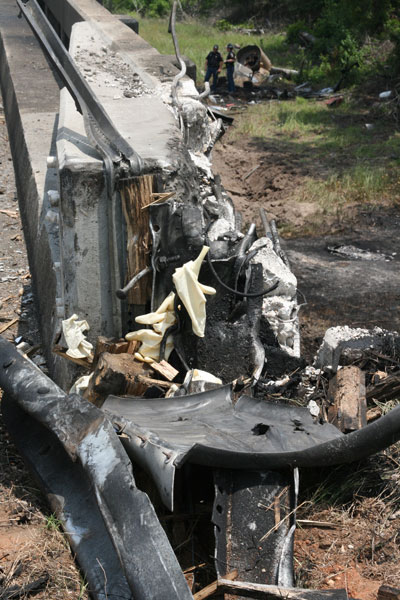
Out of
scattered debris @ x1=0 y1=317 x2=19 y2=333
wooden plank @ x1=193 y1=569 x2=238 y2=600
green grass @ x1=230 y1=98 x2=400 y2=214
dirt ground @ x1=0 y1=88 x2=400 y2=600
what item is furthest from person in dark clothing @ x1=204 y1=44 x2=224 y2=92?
wooden plank @ x1=193 y1=569 x2=238 y2=600

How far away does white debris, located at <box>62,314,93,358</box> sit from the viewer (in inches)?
186

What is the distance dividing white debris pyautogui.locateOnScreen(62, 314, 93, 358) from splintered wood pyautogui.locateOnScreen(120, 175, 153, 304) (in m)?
0.39

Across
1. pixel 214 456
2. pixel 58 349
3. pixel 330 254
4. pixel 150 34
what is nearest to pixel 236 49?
pixel 150 34

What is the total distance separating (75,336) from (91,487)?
1.73 metres

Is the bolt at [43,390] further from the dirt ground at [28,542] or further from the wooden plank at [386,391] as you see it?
the wooden plank at [386,391]

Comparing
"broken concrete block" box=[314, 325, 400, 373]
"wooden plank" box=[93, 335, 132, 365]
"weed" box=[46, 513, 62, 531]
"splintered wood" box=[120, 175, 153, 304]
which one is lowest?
"broken concrete block" box=[314, 325, 400, 373]

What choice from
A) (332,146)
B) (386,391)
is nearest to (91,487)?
(386,391)

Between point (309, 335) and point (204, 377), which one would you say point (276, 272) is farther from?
point (309, 335)

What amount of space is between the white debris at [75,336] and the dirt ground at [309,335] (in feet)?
2.47

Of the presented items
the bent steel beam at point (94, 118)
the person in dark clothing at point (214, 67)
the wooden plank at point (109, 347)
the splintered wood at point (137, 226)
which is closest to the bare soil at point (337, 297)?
the wooden plank at point (109, 347)

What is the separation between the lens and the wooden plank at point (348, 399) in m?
4.42

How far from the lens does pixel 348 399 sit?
15.4 feet

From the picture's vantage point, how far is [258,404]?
13.1 ft

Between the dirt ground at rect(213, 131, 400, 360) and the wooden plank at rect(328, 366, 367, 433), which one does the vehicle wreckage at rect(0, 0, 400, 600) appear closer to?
the wooden plank at rect(328, 366, 367, 433)
